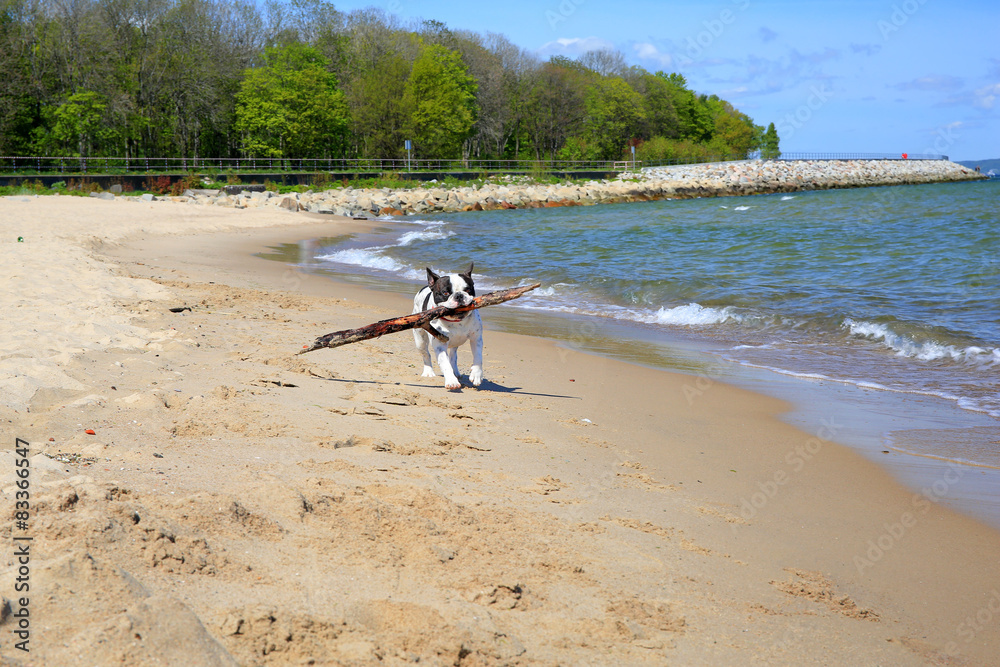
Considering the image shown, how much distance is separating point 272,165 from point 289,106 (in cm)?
420

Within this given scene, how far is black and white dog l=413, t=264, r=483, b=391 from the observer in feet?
21.3

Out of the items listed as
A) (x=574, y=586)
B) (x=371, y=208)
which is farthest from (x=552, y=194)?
(x=574, y=586)

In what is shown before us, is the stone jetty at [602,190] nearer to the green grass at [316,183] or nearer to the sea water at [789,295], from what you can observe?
the green grass at [316,183]

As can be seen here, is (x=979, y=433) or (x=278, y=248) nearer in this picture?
(x=979, y=433)

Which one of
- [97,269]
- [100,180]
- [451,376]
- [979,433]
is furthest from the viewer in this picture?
[100,180]

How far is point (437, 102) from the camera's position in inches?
2368

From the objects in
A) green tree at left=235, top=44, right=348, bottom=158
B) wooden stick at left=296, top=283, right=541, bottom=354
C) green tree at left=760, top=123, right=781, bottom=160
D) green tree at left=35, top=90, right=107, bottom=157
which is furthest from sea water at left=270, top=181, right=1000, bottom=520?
green tree at left=760, top=123, right=781, bottom=160

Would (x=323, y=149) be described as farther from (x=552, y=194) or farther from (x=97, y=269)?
(x=97, y=269)

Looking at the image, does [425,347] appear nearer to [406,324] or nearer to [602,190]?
[406,324]

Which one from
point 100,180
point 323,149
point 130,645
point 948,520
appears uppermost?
point 323,149

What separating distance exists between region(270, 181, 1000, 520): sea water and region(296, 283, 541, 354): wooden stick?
2.65m

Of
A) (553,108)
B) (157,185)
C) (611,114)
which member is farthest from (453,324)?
(611,114)

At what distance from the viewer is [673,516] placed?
13.4ft

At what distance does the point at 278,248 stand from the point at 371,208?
18982 mm
